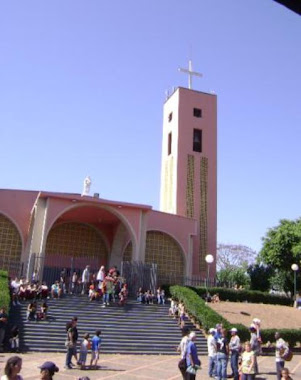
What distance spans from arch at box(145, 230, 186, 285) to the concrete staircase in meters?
7.97

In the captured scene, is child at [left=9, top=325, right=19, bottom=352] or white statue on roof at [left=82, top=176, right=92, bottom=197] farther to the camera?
white statue on roof at [left=82, top=176, right=92, bottom=197]

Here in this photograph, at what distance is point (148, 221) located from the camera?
1122 inches

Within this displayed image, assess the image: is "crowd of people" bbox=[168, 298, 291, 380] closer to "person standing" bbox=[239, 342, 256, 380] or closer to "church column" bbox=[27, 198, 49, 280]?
"person standing" bbox=[239, 342, 256, 380]

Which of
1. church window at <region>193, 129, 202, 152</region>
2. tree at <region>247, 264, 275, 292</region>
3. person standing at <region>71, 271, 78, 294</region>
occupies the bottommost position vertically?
person standing at <region>71, 271, 78, 294</region>

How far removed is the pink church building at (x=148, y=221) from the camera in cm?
2353

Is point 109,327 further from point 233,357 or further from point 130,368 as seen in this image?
point 233,357

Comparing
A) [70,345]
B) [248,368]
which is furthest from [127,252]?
[248,368]

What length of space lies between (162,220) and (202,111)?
35.1 ft

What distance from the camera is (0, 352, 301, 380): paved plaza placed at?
11039 millimetres

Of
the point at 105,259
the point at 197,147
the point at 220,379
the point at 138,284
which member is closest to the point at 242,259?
the point at 197,147

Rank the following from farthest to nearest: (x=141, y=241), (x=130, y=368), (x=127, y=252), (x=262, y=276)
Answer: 1. (x=262, y=276)
2. (x=127, y=252)
3. (x=141, y=241)
4. (x=130, y=368)

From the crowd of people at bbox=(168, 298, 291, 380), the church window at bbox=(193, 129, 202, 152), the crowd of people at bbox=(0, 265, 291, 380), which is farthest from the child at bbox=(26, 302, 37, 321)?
the church window at bbox=(193, 129, 202, 152)

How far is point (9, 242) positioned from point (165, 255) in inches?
395

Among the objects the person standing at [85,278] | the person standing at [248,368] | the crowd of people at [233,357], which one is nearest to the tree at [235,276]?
the person standing at [85,278]
